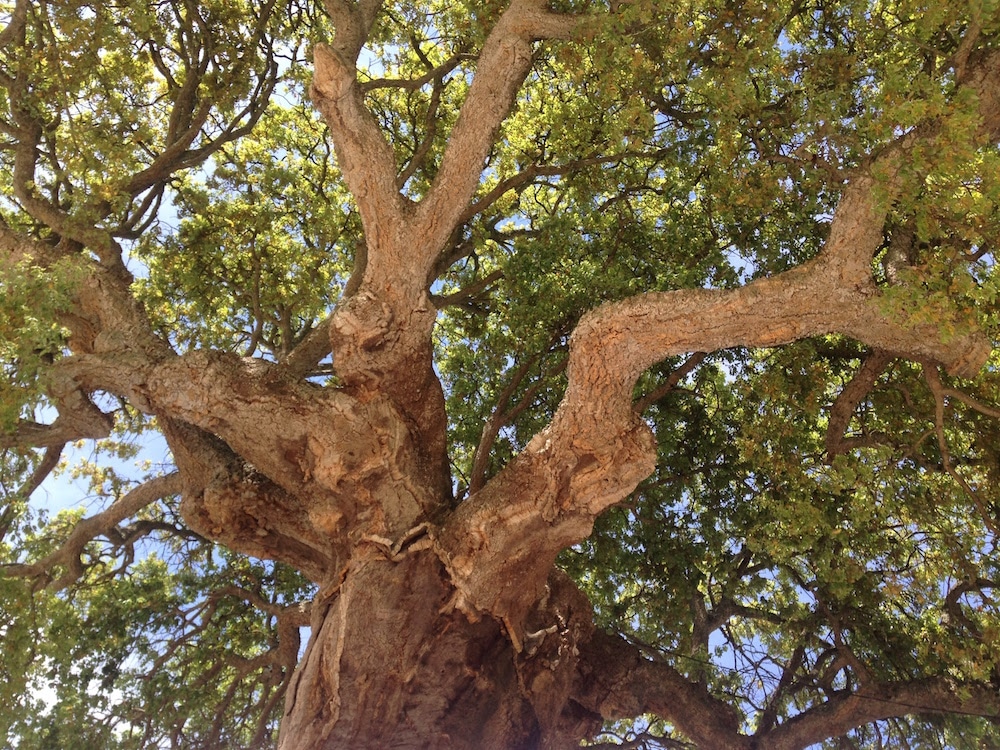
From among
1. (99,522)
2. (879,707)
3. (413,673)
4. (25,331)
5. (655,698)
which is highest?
(25,331)

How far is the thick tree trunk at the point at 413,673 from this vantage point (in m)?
5.59

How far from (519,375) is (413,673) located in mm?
2921

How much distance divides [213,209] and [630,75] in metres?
5.43

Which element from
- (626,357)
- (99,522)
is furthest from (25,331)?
(626,357)

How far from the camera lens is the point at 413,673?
5.85 metres

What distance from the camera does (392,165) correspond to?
19.4 ft

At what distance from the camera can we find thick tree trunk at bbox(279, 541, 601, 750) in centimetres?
559

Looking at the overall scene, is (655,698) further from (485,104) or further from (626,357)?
(485,104)

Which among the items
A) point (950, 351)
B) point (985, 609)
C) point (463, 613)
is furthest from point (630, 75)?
point (985, 609)

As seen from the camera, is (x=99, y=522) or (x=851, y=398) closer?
(x=851, y=398)

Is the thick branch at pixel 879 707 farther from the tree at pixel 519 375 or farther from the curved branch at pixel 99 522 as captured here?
the curved branch at pixel 99 522

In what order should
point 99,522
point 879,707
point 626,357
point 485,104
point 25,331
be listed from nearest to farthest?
point 25,331 → point 626,357 → point 485,104 → point 879,707 → point 99,522

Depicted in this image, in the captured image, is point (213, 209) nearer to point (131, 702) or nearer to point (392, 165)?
point (392, 165)

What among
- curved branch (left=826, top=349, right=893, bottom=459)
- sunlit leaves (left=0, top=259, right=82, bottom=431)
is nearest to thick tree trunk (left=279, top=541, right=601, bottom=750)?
sunlit leaves (left=0, top=259, right=82, bottom=431)
